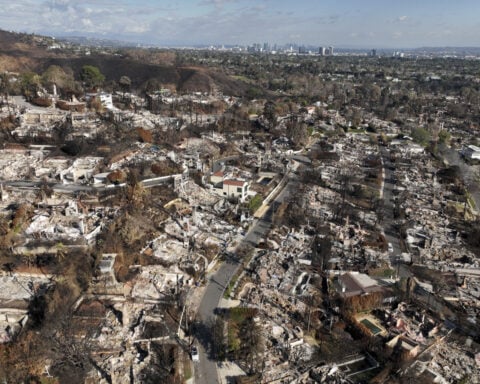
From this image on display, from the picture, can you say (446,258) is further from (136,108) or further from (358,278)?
(136,108)

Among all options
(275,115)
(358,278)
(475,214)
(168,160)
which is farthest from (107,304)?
(275,115)

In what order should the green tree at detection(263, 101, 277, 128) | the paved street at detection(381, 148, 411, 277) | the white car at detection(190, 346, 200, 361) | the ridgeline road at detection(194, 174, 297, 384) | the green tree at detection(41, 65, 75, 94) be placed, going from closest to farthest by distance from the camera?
the ridgeline road at detection(194, 174, 297, 384)
the white car at detection(190, 346, 200, 361)
the paved street at detection(381, 148, 411, 277)
the green tree at detection(263, 101, 277, 128)
the green tree at detection(41, 65, 75, 94)

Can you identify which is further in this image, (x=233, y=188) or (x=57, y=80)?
(x=57, y=80)

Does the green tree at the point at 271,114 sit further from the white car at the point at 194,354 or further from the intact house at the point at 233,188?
the white car at the point at 194,354

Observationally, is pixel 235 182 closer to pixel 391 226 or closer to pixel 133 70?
pixel 391 226

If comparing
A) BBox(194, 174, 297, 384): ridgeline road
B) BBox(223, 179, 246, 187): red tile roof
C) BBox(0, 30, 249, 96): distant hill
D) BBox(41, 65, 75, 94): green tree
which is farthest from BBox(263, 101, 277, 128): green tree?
BBox(41, 65, 75, 94): green tree

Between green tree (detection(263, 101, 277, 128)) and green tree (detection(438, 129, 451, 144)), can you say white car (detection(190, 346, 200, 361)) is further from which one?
green tree (detection(438, 129, 451, 144))

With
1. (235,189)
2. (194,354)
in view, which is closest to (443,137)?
(235,189)

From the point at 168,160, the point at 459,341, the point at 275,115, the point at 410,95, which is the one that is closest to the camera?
the point at 459,341
